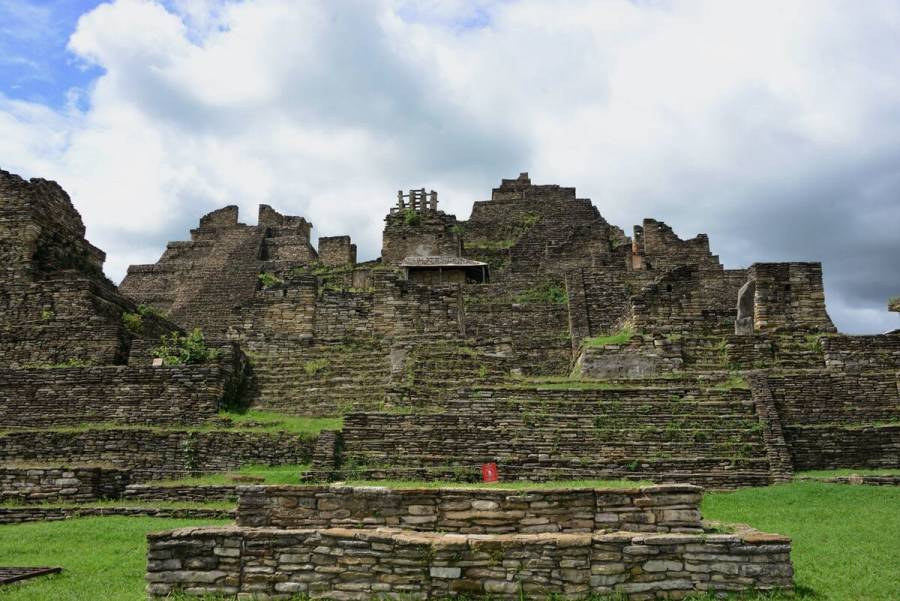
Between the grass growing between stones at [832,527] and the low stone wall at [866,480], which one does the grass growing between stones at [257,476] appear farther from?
the low stone wall at [866,480]

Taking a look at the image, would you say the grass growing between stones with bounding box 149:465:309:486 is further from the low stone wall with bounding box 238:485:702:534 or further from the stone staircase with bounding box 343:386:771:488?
the low stone wall with bounding box 238:485:702:534

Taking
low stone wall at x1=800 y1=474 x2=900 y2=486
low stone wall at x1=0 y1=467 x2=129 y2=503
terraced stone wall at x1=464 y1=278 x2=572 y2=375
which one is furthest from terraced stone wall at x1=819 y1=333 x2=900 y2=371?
low stone wall at x1=0 y1=467 x2=129 y2=503

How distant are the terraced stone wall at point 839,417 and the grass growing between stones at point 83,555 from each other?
1086 centimetres

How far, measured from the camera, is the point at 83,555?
9.62 m

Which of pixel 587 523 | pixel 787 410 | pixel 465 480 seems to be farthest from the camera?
pixel 787 410

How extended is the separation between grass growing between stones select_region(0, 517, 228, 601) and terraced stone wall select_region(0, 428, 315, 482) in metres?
2.28

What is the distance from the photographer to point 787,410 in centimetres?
1494

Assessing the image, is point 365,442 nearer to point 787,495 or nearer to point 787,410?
point 787,495

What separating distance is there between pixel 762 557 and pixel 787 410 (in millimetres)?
9296

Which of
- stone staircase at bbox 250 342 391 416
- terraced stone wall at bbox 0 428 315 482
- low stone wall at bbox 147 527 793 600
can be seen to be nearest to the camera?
low stone wall at bbox 147 527 793 600

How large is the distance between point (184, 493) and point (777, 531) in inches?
368

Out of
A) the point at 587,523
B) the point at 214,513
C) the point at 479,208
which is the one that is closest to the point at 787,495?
the point at 587,523

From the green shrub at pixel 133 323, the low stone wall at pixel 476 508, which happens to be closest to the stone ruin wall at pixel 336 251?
the green shrub at pixel 133 323

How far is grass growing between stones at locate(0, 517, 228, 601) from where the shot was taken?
25.6ft
